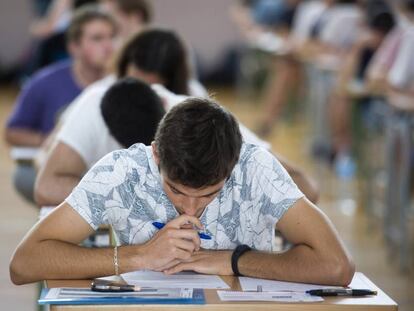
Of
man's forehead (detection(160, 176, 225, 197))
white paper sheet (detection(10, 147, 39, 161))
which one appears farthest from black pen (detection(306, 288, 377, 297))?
white paper sheet (detection(10, 147, 39, 161))

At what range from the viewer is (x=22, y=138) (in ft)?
14.6

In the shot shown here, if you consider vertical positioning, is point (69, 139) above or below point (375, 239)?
above

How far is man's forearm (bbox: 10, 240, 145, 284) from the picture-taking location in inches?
87.7

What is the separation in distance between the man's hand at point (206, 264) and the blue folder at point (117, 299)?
20 cm

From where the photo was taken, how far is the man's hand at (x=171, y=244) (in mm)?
2238

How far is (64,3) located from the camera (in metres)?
8.27

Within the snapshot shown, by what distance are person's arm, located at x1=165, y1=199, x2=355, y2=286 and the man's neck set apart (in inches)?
99.4

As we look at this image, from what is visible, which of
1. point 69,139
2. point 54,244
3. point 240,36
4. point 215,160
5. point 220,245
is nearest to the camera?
point 215,160

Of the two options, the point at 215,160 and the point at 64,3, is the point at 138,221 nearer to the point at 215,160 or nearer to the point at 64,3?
the point at 215,160

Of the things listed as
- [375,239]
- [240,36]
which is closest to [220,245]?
[375,239]

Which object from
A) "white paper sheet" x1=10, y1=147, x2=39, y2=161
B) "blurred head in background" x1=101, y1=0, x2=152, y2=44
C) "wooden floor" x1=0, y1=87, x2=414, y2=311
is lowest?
"wooden floor" x1=0, y1=87, x2=414, y2=311

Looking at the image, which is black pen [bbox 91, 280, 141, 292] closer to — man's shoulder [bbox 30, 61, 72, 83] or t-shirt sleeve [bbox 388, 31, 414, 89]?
man's shoulder [bbox 30, 61, 72, 83]

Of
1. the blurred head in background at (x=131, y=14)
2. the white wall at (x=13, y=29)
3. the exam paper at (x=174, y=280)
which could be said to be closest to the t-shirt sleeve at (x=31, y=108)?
the blurred head in background at (x=131, y=14)

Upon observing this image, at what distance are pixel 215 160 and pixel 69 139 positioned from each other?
3.97ft
